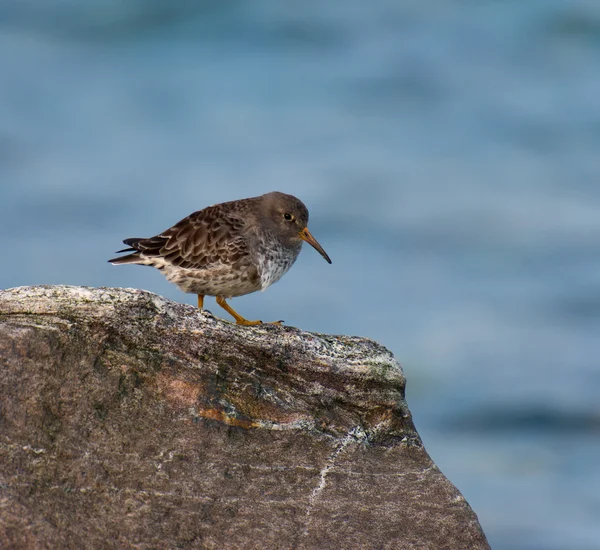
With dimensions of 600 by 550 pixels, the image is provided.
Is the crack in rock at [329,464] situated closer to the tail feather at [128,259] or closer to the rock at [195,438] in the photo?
the rock at [195,438]

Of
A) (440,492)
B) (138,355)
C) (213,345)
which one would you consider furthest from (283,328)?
(440,492)

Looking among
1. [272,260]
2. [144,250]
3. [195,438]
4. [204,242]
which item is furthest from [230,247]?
[195,438]

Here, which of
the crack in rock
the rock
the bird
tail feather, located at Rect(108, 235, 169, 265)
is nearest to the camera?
the rock

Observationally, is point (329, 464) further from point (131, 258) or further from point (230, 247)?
point (131, 258)

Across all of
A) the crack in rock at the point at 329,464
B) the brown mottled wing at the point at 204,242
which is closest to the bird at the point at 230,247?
the brown mottled wing at the point at 204,242

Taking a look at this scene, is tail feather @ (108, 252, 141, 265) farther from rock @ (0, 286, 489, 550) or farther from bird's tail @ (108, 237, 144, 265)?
rock @ (0, 286, 489, 550)

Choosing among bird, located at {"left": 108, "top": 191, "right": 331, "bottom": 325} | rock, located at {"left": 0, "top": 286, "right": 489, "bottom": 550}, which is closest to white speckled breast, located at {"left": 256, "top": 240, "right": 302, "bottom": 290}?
bird, located at {"left": 108, "top": 191, "right": 331, "bottom": 325}

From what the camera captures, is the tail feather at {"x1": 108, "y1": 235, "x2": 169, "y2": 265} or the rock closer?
the rock

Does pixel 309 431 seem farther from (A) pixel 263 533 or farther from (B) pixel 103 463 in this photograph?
(B) pixel 103 463
